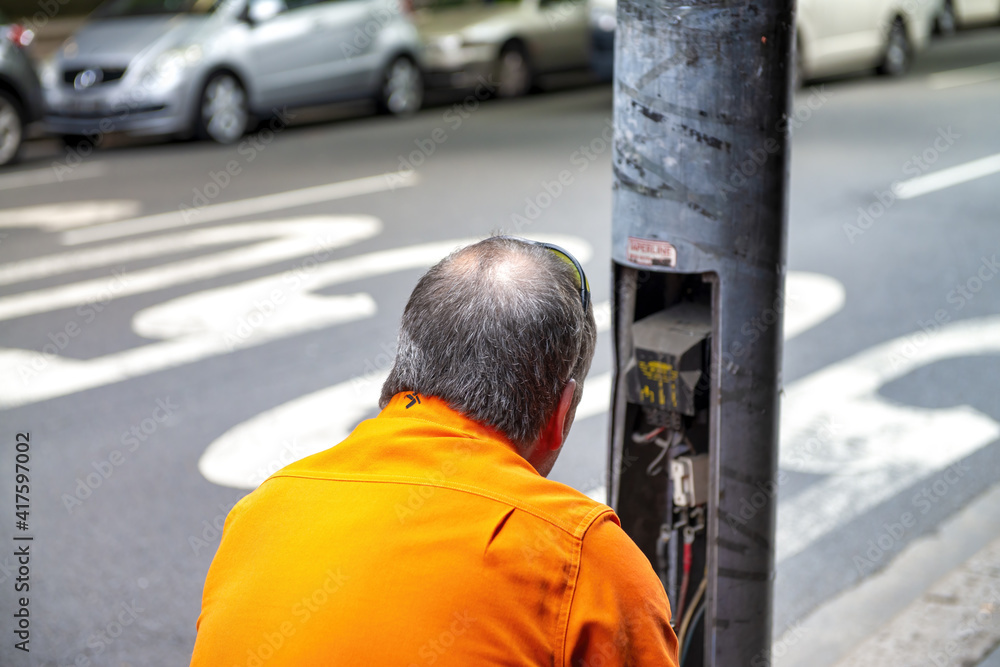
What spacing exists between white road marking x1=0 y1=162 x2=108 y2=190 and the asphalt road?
6 cm

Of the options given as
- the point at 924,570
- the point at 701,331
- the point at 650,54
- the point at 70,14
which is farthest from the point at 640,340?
the point at 70,14

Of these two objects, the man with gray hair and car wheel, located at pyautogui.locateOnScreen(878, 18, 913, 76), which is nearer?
the man with gray hair

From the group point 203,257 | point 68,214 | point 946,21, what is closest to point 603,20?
point 68,214

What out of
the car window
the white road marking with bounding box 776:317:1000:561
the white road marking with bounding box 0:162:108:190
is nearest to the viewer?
the white road marking with bounding box 776:317:1000:561

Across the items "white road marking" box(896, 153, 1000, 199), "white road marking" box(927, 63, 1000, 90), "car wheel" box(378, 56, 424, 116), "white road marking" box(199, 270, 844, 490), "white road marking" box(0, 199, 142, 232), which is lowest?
"white road marking" box(199, 270, 844, 490)

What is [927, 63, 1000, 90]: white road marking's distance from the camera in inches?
629

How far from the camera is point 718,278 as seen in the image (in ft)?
7.68

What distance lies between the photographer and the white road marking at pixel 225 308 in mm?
5828

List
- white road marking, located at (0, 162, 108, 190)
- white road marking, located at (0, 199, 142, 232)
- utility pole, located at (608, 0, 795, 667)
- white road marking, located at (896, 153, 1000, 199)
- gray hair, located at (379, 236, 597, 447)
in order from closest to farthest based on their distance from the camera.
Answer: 1. gray hair, located at (379, 236, 597, 447)
2. utility pole, located at (608, 0, 795, 667)
3. white road marking, located at (0, 199, 142, 232)
4. white road marking, located at (896, 153, 1000, 199)
5. white road marking, located at (0, 162, 108, 190)

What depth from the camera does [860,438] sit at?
511 cm

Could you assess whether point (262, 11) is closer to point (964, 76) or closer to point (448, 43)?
point (448, 43)

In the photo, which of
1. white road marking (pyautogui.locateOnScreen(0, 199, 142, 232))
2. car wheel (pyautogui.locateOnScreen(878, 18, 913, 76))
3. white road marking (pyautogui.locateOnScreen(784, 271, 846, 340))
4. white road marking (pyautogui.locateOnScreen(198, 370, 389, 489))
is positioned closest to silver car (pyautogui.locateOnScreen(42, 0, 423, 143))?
white road marking (pyautogui.locateOnScreen(0, 199, 142, 232))

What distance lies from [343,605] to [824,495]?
11.3 ft

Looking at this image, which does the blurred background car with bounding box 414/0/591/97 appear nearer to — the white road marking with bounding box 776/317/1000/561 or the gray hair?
the white road marking with bounding box 776/317/1000/561
